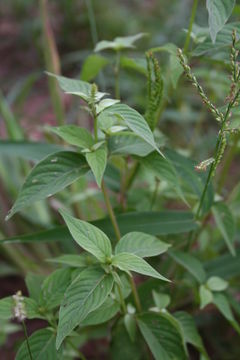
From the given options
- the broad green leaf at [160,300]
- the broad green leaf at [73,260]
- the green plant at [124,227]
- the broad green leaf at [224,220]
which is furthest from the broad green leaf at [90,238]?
the broad green leaf at [224,220]

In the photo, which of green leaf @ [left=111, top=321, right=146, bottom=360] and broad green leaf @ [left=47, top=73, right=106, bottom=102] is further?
green leaf @ [left=111, top=321, right=146, bottom=360]

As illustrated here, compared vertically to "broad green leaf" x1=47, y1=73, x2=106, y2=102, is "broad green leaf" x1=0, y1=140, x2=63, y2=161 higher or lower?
lower

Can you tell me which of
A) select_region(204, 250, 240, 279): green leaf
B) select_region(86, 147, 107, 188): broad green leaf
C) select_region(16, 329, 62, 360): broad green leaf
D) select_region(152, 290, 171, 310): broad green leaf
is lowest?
select_region(204, 250, 240, 279): green leaf

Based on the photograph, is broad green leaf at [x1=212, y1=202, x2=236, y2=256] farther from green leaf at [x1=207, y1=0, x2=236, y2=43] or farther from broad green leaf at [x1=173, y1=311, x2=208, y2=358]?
green leaf at [x1=207, y1=0, x2=236, y2=43]

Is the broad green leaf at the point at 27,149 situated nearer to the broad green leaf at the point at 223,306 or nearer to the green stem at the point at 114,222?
the green stem at the point at 114,222

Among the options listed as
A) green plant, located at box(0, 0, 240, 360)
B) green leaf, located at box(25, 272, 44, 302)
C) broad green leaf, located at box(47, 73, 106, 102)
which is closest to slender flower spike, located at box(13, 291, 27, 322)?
green plant, located at box(0, 0, 240, 360)

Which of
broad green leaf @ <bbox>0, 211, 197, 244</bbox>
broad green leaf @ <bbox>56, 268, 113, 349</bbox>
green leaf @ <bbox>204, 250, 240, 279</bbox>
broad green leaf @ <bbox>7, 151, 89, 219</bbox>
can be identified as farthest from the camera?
green leaf @ <bbox>204, 250, 240, 279</bbox>

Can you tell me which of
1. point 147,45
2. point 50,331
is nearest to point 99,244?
point 50,331
